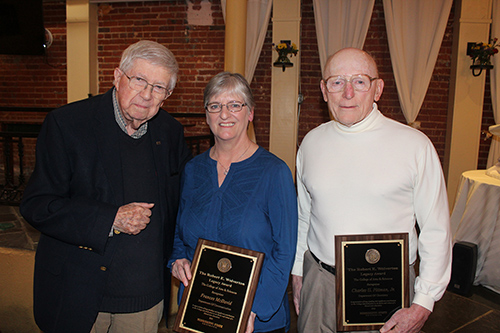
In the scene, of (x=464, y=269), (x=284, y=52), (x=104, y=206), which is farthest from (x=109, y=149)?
(x=284, y=52)

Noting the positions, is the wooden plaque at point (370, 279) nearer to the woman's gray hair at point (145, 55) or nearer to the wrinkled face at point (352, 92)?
the wrinkled face at point (352, 92)

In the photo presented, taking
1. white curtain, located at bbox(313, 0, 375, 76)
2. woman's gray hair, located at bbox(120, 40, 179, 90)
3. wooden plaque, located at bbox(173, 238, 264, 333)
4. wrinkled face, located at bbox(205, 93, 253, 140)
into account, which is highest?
white curtain, located at bbox(313, 0, 375, 76)

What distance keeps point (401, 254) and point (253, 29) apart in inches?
210

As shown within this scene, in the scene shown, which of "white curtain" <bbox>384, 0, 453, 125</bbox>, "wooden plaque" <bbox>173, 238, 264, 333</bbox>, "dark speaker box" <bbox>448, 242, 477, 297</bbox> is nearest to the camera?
"wooden plaque" <bbox>173, 238, 264, 333</bbox>

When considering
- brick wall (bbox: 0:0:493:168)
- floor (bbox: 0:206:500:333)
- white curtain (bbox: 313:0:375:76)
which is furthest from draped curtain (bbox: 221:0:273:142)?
floor (bbox: 0:206:500:333)

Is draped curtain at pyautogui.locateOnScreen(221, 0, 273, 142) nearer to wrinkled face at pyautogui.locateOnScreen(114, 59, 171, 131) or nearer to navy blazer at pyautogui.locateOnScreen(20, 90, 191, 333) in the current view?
wrinkled face at pyautogui.locateOnScreen(114, 59, 171, 131)

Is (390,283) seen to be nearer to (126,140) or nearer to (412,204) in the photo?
(412,204)

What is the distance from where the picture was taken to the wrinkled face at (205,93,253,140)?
162 cm

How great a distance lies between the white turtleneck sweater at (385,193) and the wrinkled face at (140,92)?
795 mm

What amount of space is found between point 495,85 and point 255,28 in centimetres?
387

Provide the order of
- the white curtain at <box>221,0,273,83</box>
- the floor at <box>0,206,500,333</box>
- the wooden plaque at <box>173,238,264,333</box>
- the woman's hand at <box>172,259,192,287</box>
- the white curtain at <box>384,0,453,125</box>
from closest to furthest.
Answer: the wooden plaque at <box>173,238,264,333</box>
the woman's hand at <box>172,259,192,287</box>
the floor at <box>0,206,500,333</box>
the white curtain at <box>384,0,453,125</box>
the white curtain at <box>221,0,273,83</box>

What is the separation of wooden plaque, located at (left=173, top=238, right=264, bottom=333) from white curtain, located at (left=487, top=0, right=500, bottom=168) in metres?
5.74

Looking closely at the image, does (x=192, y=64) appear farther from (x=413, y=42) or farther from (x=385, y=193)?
(x=385, y=193)

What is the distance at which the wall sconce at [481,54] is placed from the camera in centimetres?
536
